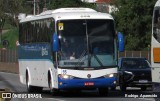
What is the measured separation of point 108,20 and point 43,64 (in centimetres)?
372

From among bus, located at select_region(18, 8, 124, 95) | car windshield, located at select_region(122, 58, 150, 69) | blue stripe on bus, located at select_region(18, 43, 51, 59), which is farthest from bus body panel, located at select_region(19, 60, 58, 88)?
car windshield, located at select_region(122, 58, 150, 69)

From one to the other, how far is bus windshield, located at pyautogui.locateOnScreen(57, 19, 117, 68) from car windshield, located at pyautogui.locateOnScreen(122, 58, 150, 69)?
22.3ft

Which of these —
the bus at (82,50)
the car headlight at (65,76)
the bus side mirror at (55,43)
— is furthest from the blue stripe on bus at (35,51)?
the car headlight at (65,76)

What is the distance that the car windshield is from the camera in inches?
1287

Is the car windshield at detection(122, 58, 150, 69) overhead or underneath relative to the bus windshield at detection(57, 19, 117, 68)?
underneath

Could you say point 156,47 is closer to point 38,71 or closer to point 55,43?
point 55,43

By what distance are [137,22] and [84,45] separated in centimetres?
4436

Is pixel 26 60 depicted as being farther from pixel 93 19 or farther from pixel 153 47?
pixel 153 47

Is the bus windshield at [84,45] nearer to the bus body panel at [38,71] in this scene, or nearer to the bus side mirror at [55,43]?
the bus side mirror at [55,43]

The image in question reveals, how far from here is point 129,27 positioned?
69.8m

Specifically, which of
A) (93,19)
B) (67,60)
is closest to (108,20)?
(93,19)

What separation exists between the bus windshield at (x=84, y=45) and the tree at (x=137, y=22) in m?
42.2

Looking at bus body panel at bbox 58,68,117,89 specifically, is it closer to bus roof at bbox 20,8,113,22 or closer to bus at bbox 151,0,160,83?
bus roof at bbox 20,8,113,22

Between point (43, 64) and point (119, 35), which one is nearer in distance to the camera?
point (119, 35)
